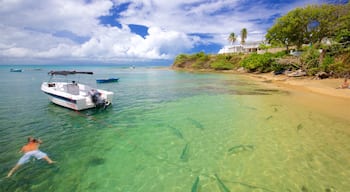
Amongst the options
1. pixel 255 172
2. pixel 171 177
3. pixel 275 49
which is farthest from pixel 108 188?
pixel 275 49

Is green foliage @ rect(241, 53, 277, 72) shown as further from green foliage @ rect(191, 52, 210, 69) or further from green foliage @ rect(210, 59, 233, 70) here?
green foliage @ rect(191, 52, 210, 69)

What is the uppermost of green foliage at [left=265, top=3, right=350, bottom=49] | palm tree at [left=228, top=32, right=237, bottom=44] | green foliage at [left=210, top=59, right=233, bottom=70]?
palm tree at [left=228, top=32, right=237, bottom=44]

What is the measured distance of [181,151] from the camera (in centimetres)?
670

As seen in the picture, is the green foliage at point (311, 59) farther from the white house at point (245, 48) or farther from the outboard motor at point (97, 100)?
the white house at point (245, 48)

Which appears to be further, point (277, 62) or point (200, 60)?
point (200, 60)

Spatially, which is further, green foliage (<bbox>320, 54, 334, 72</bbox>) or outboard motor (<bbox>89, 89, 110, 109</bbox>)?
green foliage (<bbox>320, 54, 334, 72</bbox>)

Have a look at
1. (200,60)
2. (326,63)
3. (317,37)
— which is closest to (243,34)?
(200,60)

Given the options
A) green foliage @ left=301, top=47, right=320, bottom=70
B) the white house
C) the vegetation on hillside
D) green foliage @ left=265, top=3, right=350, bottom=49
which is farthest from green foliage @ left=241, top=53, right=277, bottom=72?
the white house

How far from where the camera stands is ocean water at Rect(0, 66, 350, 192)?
193 inches

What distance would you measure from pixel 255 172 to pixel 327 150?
3.53 metres

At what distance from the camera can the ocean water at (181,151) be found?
4910 mm

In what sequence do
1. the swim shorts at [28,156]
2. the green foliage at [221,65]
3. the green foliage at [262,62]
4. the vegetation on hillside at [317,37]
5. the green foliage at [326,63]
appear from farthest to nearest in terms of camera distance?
the green foliage at [221,65], the green foliage at [262,62], the vegetation on hillside at [317,37], the green foliage at [326,63], the swim shorts at [28,156]

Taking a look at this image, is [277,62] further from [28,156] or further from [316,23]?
[28,156]

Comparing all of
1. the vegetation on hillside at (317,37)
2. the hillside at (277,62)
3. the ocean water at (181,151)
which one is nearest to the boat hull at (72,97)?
the ocean water at (181,151)
